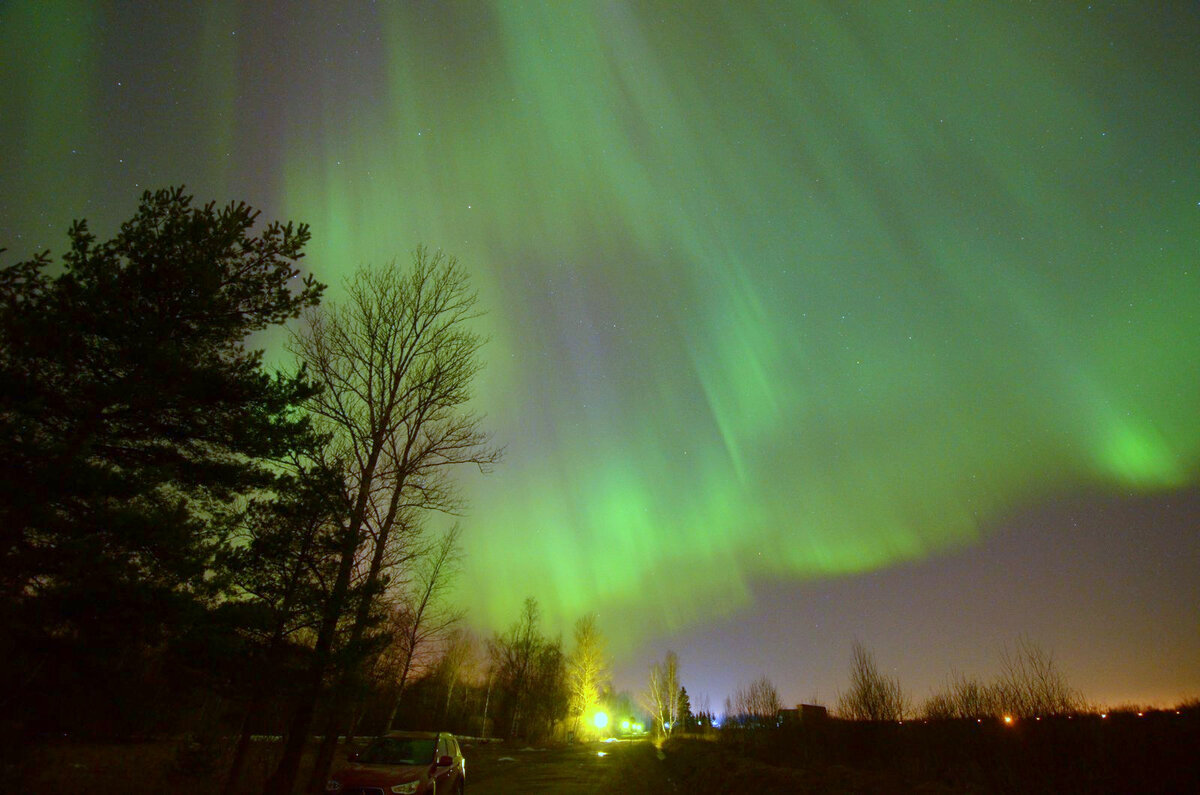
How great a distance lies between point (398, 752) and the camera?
11.2 meters

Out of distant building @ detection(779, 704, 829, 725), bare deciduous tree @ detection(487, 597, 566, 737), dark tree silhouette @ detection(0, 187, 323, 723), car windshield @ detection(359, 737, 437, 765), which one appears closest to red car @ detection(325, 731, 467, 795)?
car windshield @ detection(359, 737, 437, 765)

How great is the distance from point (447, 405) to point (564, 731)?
235ft

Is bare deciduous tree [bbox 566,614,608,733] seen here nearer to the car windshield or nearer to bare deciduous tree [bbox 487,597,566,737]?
bare deciduous tree [bbox 487,597,566,737]

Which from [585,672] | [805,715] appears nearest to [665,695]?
[585,672]

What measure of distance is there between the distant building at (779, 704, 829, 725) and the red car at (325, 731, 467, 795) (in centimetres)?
1553

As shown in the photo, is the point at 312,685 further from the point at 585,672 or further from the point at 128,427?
the point at 585,672

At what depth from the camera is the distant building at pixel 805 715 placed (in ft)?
71.6

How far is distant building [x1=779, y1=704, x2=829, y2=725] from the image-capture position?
21.8 m

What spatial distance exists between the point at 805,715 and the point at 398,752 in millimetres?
17746

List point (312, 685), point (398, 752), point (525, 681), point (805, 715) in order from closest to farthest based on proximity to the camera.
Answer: point (398, 752) → point (312, 685) → point (805, 715) → point (525, 681)

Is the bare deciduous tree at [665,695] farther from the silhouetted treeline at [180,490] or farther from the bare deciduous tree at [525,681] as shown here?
the silhouetted treeline at [180,490]

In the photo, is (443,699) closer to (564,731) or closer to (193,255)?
(564,731)

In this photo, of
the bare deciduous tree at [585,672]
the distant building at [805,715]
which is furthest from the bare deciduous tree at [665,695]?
the distant building at [805,715]

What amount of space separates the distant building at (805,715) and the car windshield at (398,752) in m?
16.9
